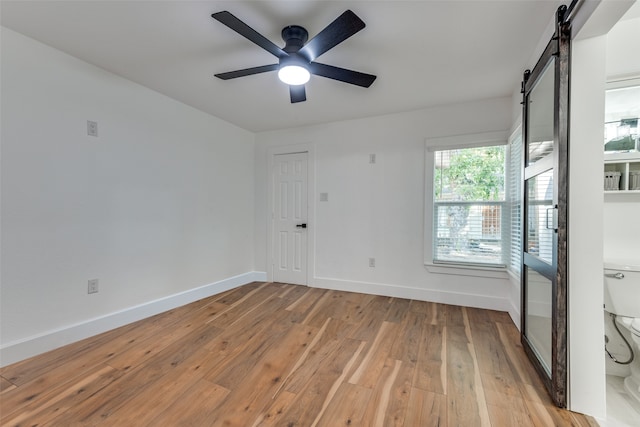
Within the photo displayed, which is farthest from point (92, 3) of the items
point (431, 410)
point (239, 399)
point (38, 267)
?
point (431, 410)

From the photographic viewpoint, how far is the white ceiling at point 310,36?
5.50ft

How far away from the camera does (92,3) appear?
1.65 metres

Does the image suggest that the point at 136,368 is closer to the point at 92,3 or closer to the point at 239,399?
the point at 239,399

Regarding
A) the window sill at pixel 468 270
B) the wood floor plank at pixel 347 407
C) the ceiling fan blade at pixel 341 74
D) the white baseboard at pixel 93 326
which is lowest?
the wood floor plank at pixel 347 407

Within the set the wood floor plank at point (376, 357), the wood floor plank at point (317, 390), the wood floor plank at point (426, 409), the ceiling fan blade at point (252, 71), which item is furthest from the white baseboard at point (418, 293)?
the ceiling fan blade at point (252, 71)

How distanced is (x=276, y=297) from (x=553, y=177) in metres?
3.08

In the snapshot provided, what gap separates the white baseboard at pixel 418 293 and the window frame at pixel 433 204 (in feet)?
0.89

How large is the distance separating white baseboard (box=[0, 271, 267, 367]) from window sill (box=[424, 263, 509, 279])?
2.90 meters

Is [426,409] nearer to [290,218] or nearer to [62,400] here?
[62,400]

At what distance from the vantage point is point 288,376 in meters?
1.85

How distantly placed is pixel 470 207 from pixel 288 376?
2702 millimetres

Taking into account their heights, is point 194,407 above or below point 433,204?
below

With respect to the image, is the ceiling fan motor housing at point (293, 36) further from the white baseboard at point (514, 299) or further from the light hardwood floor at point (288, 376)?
the white baseboard at point (514, 299)

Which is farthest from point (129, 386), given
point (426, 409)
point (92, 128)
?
point (92, 128)
